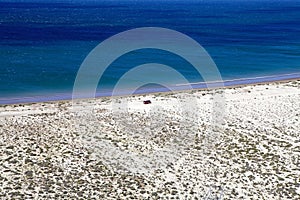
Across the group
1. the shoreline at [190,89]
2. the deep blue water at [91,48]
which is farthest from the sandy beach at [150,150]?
the deep blue water at [91,48]

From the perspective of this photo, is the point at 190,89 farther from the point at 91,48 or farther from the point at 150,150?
the point at 91,48

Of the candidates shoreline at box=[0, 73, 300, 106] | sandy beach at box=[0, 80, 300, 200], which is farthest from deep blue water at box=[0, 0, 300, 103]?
sandy beach at box=[0, 80, 300, 200]

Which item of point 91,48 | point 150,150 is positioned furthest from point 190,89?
point 91,48

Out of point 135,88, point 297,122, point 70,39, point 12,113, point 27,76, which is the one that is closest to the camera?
point 297,122

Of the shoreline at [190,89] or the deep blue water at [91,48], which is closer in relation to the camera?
the shoreline at [190,89]

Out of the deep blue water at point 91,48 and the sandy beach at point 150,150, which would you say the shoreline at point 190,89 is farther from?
the sandy beach at point 150,150

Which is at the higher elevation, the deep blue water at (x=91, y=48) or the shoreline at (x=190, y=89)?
the deep blue water at (x=91, y=48)

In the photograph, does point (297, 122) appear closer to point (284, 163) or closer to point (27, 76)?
point (284, 163)

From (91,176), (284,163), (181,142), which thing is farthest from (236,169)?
(91,176)
